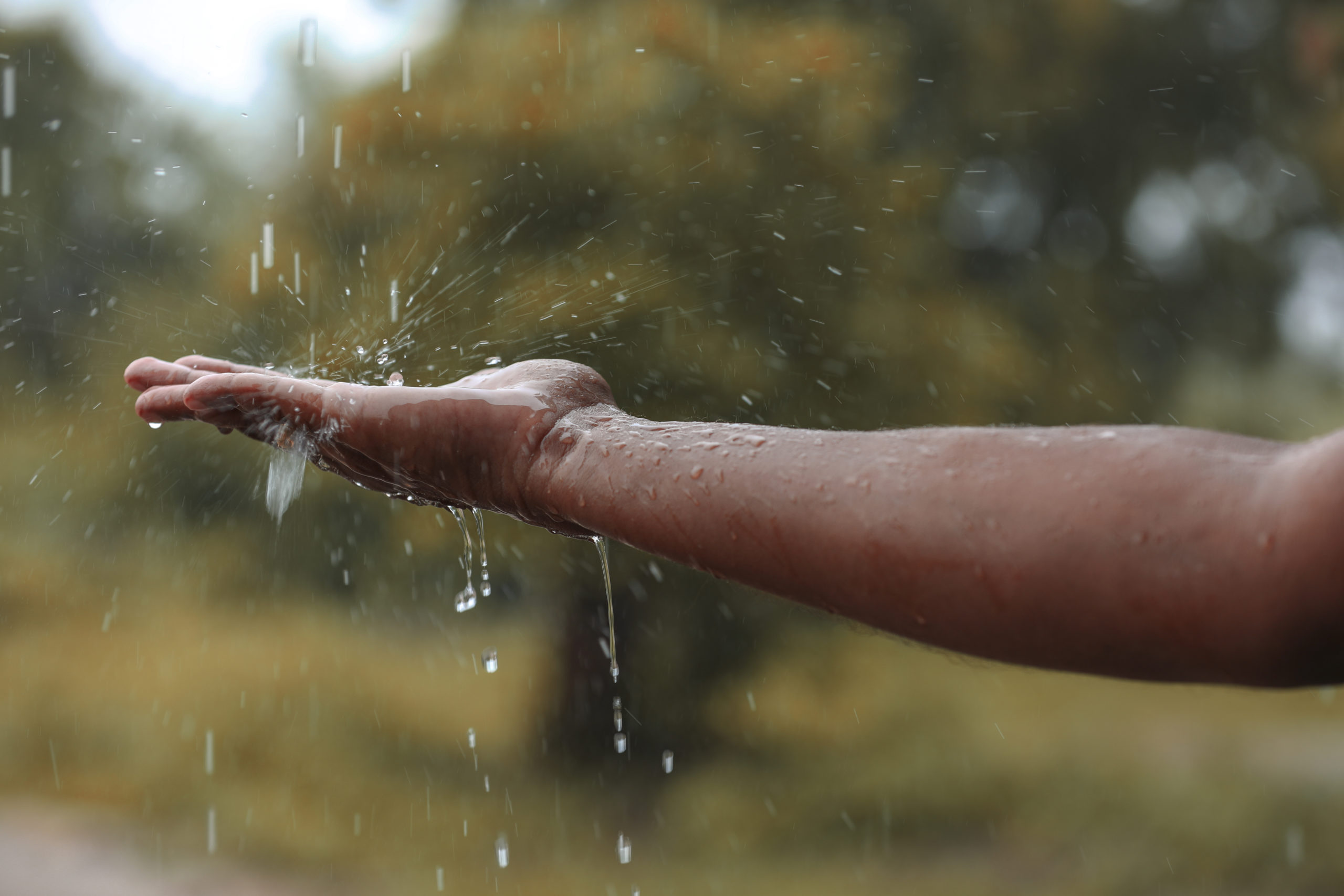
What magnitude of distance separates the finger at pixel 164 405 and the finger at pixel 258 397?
46 millimetres

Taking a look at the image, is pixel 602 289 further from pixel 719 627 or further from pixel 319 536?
pixel 319 536

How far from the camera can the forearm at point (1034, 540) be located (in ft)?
2.99

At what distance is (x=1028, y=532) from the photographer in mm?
993

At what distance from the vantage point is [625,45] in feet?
18.3

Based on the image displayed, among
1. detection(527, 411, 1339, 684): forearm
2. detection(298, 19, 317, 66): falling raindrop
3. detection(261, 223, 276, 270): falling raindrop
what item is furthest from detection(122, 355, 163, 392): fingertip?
detection(298, 19, 317, 66): falling raindrop

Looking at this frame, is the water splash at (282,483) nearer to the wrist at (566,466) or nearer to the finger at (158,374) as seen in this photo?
the finger at (158,374)

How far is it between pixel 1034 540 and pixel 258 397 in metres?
1.19

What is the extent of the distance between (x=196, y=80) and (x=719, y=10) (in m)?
4.16

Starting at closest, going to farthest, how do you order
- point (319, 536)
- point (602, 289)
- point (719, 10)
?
Answer: point (602, 289) < point (719, 10) < point (319, 536)

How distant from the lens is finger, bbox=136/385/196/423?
1.70m

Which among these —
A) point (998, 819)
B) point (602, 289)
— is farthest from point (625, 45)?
point (998, 819)

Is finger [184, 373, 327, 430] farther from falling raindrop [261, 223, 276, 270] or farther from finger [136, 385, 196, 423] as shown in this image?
falling raindrop [261, 223, 276, 270]

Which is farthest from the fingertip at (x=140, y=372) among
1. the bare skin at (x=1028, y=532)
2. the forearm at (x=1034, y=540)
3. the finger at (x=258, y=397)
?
the forearm at (x=1034, y=540)

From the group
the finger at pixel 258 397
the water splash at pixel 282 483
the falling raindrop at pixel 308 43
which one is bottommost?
the water splash at pixel 282 483
